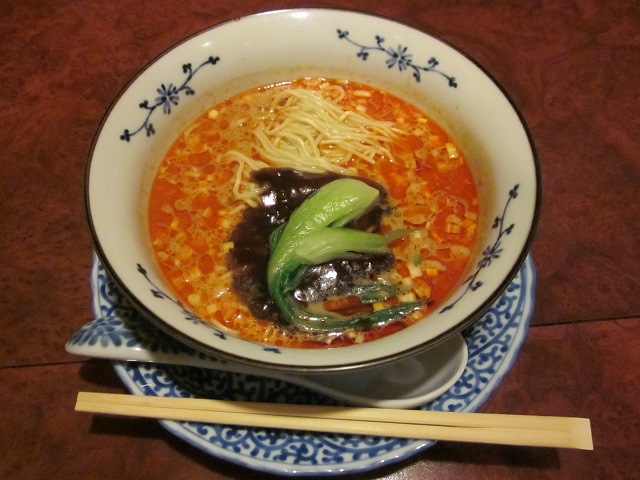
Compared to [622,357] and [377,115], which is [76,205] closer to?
[377,115]

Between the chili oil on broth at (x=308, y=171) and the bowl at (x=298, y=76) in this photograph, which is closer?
the bowl at (x=298, y=76)

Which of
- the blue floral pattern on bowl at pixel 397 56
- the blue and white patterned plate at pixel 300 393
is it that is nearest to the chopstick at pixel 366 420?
the blue and white patterned plate at pixel 300 393

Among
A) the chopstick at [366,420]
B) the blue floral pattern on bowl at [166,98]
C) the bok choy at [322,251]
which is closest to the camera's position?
the chopstick at [366,420]

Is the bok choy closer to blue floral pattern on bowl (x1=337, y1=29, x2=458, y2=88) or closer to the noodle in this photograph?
the noodle

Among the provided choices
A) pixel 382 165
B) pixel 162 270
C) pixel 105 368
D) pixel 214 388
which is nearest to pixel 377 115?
pixel 382 165

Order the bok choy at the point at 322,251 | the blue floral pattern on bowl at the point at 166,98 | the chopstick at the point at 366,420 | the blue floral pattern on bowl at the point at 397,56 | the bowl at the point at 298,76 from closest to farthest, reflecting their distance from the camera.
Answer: the bowl at the point at 298,76 → the chopstick at the point at 366,420 → the bok choy at the point at 322,251 → the blue floral pattern on bowl at the point at 166,98 → the blue floral pattern on bowl at the point at 397,56

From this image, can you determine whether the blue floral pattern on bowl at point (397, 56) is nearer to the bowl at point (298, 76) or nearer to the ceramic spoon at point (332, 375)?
the bowl at point (298, 76)
